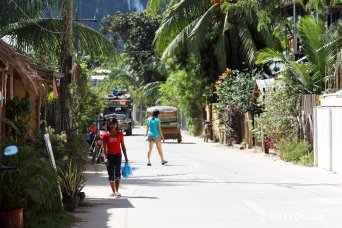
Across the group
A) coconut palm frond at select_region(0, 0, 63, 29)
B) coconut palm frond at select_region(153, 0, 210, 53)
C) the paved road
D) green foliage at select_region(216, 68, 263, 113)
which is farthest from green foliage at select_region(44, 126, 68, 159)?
coconut palm frond at select_region(153, 0, 210, 53)

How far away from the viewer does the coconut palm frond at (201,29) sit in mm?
37875

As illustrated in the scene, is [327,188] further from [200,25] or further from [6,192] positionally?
[200,25]

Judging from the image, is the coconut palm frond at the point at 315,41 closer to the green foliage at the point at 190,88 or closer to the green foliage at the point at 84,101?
the green foliage at the point at 84,101

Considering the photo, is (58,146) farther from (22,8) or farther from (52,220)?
(22,8)

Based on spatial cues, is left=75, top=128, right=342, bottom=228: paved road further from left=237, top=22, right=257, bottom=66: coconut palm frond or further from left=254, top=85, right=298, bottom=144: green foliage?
left=237, top=22, right=257, bottom=66: coconut palm frond

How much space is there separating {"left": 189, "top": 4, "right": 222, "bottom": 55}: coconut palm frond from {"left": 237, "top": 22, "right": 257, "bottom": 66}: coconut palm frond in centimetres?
173

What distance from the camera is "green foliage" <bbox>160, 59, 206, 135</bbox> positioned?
4459cm

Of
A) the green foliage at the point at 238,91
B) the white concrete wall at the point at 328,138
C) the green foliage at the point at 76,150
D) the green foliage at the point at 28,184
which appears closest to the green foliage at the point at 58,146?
the green foliage at the point at 76,150

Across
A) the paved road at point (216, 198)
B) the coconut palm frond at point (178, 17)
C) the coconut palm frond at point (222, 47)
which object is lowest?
the paved road at point (216, 198)

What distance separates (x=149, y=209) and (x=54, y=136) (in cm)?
306

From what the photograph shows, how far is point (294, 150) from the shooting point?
24.2 meters

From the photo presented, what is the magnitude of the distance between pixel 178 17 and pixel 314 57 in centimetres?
1393

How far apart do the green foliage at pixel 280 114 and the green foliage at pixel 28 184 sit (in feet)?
54.0

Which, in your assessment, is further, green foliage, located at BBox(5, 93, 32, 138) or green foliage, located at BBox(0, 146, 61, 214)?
green foliage, located at BBox(5, 93, 32, 138)
